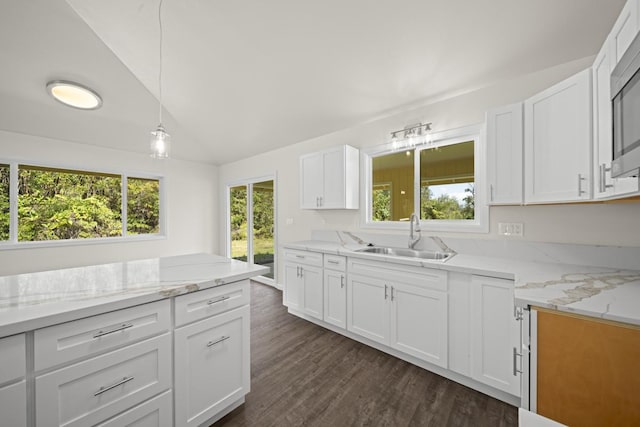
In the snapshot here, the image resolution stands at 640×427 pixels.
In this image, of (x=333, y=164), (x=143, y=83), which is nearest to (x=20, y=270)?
(x=143, y=83)

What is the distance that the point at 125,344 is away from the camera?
3.72 ft

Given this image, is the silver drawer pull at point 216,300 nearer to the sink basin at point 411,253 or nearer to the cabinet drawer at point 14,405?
the cabinet drawer at point 14,405

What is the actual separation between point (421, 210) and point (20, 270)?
5.15 m

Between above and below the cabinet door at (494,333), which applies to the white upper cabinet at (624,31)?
above

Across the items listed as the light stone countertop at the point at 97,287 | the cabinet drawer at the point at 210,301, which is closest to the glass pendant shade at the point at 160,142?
the light stone countertop at the point at 97,287

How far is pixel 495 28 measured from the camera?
176cm

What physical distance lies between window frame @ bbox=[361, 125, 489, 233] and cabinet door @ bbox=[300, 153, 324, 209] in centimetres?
57

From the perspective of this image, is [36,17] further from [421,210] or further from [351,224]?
[421,210]

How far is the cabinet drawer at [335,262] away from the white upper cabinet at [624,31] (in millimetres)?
2186

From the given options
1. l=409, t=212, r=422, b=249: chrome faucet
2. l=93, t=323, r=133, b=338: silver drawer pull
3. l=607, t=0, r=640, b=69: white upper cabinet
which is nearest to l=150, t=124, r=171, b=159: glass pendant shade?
l=93, t=323, r=133, b=338: silver drawer pull

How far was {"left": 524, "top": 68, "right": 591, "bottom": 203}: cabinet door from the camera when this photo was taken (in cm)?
145

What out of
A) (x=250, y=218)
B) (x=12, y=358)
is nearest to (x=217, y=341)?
(x=12, y=358)

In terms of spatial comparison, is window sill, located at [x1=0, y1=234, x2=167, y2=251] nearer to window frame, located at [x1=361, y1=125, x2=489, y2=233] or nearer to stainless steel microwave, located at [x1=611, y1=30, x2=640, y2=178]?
window frame, located at [x1=361, y1=125, x2=489, y2=233]

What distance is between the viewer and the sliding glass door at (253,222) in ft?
14.9
